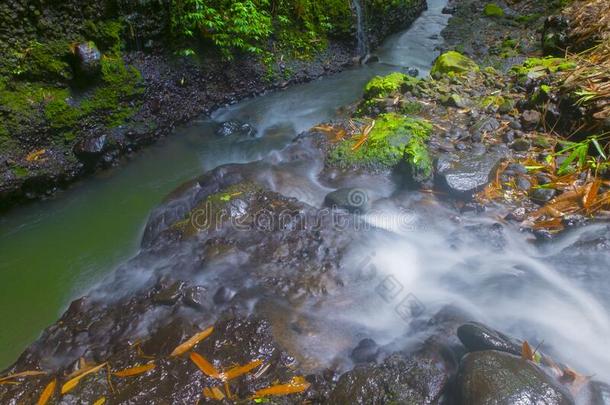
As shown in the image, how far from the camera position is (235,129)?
680 centimetres

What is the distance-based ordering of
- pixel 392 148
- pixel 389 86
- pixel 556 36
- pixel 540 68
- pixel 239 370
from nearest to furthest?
pixel 239 370
pixel 392 148
pixel 540 68
pixel 389 86
pixel 556 36

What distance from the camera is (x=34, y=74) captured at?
539 cm

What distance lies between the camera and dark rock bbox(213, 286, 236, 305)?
3556 mm

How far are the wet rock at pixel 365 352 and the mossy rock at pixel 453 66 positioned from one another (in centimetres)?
505

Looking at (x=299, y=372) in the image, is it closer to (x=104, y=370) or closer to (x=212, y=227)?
(x=104, y=370)

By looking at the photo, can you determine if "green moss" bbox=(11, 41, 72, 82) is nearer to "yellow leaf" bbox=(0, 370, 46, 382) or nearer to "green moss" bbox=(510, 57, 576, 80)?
"yellow leaf" bbox=(0, 370, 46, 382)

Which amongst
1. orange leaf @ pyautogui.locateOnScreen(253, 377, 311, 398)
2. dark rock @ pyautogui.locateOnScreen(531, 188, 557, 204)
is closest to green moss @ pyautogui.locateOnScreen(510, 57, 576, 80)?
dark rock @ pyautogui.locateOnScreen(531, 188, 557, 204)

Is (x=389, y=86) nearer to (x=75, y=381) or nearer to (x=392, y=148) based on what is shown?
(x=392, y=148)

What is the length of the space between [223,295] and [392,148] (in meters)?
2.77

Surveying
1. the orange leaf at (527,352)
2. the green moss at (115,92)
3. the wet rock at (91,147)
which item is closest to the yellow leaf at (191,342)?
the orange leaf at (527,352)

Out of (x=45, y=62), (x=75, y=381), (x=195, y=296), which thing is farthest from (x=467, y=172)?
(x=45, y=62)

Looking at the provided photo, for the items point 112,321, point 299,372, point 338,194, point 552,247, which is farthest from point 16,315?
point 552,247

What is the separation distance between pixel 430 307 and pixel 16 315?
4026 millimetres

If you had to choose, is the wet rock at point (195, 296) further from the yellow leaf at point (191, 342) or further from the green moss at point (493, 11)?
the green moss at point (493, 11)
